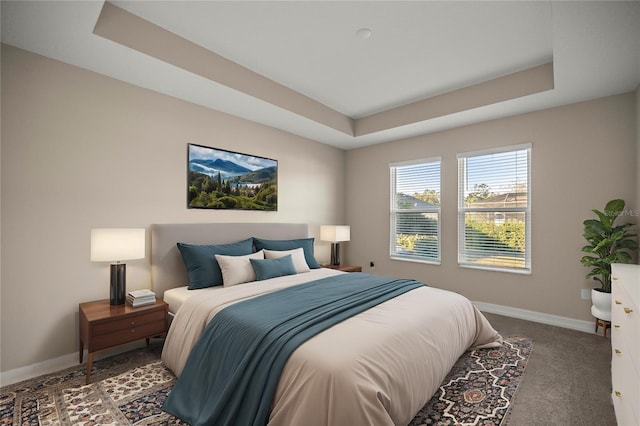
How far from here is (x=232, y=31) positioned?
2.62 metres

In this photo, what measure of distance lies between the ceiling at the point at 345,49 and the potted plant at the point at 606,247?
4.25ft

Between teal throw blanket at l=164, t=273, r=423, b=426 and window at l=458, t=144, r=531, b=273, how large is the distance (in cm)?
229

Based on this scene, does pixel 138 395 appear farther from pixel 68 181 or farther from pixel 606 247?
pixel 606 247

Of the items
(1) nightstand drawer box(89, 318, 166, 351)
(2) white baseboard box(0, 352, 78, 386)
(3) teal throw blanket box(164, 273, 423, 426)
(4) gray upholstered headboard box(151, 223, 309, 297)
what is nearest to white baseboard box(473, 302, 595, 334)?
(3) teal throw blanket box(164, 273, 423, 426)

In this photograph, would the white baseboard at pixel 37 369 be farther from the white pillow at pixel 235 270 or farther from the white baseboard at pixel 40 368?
the white pillow at pixel 235 270

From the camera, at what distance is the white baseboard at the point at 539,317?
3.45m

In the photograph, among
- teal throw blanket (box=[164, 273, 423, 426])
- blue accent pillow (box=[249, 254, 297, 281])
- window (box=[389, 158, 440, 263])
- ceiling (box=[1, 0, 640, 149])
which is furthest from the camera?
window (box=[389, 158, 440, 263])

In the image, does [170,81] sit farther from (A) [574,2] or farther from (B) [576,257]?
(B) [576,257]

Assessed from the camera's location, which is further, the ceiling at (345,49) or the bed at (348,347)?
the ceiling at (345,49)

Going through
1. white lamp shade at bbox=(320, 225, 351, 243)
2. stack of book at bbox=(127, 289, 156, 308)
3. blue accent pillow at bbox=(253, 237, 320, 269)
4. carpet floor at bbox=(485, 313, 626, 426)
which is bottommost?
carpet floor at bbox=(485, 313, 626, 426)

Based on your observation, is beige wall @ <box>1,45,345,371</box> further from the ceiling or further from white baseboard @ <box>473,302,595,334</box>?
white baseboard @ <box>473,302,595,334</box>

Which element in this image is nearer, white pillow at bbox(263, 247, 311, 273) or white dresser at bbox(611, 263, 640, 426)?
white dresser at bbox(611, 263, 640, 426)

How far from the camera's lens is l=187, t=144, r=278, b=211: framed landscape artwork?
3.52 meters

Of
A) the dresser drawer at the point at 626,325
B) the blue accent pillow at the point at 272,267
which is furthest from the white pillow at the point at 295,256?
the dresser drawer at the point at 626,325
